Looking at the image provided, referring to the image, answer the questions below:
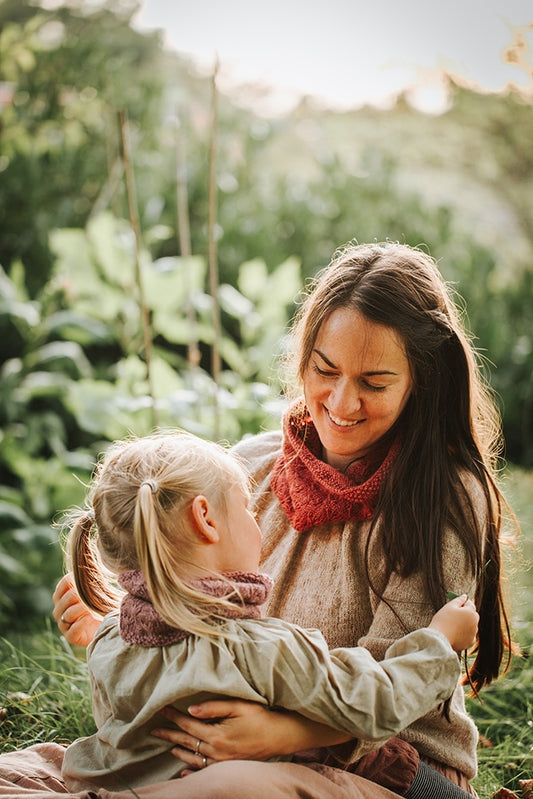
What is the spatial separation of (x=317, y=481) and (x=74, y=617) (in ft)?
2.11

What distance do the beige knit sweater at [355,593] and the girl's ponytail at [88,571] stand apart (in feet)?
1.25

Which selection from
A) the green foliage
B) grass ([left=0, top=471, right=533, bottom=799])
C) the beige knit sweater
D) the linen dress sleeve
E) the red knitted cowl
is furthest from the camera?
the green foliage

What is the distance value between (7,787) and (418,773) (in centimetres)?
81

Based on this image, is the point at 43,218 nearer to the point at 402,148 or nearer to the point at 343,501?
the point at 343,501

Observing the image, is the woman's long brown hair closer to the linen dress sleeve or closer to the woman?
the woman

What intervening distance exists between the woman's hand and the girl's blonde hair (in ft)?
0.52

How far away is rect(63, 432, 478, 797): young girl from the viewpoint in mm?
1590

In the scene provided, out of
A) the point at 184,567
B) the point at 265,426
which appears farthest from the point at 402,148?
the point at 184,567

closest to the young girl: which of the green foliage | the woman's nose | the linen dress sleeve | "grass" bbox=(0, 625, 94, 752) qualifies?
the linen dress sleeve

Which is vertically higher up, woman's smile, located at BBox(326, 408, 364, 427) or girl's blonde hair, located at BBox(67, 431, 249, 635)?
woman's smile, located at BBox(326, 408, 364, 427)

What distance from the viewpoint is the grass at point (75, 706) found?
2461 millimetres

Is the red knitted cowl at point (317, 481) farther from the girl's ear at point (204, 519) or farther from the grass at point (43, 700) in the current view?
the grass at point (43, 700)

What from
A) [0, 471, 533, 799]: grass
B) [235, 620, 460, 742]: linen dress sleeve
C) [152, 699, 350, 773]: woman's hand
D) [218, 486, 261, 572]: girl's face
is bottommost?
[0, 471, 533, 799]: grass

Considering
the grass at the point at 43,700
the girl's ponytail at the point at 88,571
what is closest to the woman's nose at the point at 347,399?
the girl's ponytail at the point at 88,571
